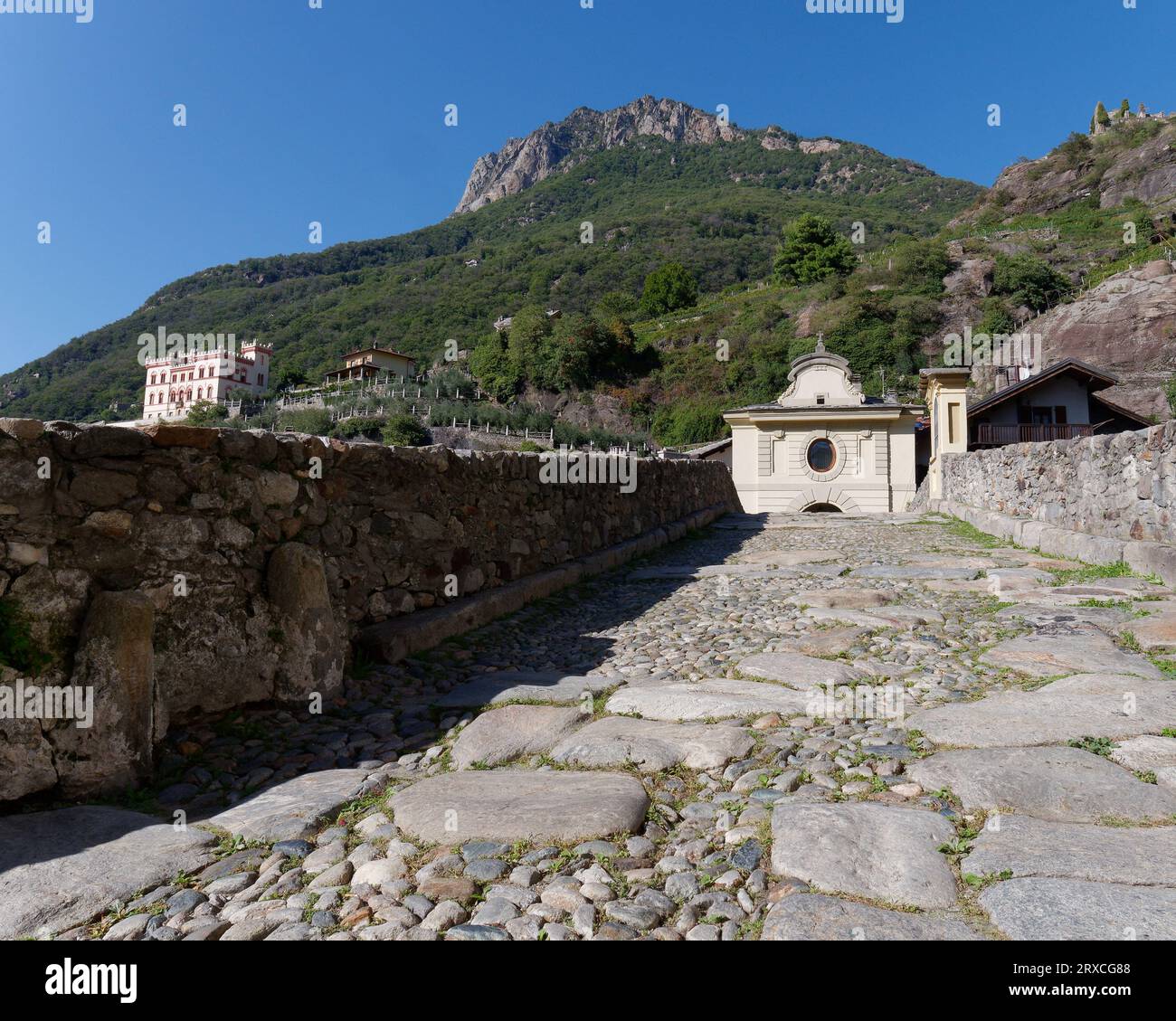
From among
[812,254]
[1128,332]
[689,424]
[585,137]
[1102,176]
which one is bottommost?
[689,424]

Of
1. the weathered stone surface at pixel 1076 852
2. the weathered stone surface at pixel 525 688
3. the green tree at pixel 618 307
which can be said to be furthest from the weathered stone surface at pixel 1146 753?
the green tree at pixel 618 307

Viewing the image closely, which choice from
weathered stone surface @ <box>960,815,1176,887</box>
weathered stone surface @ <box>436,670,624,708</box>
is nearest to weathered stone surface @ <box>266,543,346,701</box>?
weathered stone surface @ <box>436,670,624,708</box>

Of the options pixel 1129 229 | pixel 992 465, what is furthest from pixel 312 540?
pixel 1129 229

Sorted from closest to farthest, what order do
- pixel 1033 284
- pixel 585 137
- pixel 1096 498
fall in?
pixel 1096 498 < pixel 1033 284 < pixel 585 137

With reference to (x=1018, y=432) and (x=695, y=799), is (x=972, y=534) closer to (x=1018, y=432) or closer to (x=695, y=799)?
(x=695, y=799)

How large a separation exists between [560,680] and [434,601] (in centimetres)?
143

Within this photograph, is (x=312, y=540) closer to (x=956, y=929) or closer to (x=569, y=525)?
(x=956, y=929)

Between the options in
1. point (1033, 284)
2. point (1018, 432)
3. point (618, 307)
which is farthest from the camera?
point (618, 307)

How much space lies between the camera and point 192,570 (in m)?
3.12

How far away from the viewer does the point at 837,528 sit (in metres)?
13.7

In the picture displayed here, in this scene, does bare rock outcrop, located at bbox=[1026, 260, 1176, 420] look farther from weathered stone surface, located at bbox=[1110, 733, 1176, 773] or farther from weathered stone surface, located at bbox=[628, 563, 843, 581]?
weathered stone surface, located at bbox=[1110, 733, 1176, 773]

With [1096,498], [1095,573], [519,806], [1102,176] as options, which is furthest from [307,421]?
[1102,176]

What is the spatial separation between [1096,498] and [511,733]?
6667 millimetres

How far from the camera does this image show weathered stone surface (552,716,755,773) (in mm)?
2760
